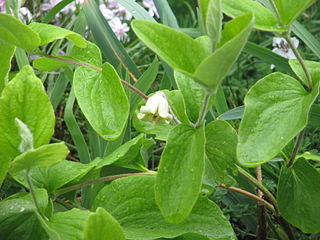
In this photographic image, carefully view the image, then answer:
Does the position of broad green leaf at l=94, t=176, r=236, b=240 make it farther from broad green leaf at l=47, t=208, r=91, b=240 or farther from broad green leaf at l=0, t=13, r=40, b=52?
broad green leaf at l=0, t=13, r=40, b=52

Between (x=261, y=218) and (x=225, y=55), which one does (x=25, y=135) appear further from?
(x=261, y=218)

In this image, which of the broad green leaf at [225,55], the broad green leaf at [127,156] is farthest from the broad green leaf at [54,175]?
the broad green leaf at [225,55]

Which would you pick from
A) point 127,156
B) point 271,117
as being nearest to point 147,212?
point 127,156

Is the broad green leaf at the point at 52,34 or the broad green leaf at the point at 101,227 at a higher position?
the broad green leaf at the point at 52,34

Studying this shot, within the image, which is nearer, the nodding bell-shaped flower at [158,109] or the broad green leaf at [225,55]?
the broad green leaf at [225,55]

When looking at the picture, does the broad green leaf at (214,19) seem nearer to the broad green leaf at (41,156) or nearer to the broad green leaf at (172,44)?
the broad green leaf at (172,44)
